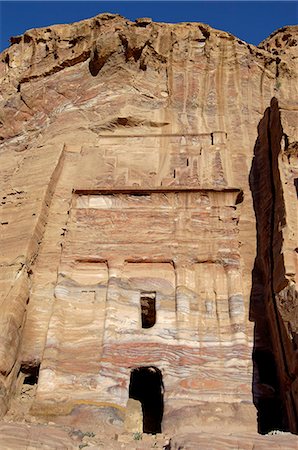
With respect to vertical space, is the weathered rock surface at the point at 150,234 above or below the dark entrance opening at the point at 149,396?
above

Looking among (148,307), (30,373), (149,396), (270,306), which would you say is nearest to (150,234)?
(148,307)

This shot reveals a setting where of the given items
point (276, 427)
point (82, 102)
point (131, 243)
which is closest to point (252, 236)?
point (131, 243)

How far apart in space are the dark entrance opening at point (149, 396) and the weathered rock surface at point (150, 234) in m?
0.11

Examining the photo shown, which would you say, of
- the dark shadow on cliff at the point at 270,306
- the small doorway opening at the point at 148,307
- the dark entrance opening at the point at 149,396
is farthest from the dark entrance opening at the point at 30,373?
the dark shadow on cliff at the point at 270,306

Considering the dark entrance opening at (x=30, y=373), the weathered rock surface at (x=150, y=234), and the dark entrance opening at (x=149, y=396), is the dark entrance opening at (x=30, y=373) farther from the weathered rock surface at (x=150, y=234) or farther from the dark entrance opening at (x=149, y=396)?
the dark entrance opening at (x=149, y=396)

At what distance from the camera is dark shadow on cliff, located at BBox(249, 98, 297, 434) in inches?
408

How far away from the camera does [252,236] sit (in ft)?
44.1

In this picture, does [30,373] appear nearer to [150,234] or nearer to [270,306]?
[150,234]

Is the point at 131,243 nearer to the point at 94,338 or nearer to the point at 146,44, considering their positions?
the point at 94,338

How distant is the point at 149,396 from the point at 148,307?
1992 millimetres

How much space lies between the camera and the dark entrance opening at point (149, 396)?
11.6 metres

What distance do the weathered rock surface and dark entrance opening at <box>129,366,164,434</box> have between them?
0.11 meters

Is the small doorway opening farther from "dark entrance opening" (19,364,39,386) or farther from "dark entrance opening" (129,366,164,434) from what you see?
"dark entrance opening" (19,364,39,386)

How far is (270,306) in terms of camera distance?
1141 centimetres
